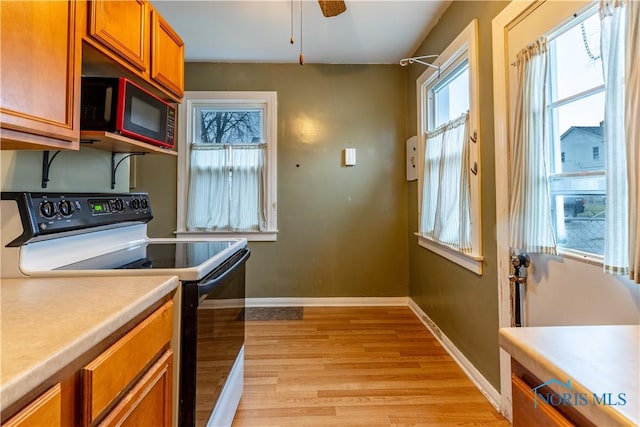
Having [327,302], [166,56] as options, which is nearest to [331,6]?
[166,56]

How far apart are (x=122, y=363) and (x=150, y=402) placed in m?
0.22

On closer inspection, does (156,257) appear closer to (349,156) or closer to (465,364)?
(465,364)

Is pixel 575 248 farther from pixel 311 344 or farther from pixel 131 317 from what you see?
pixel 311 344

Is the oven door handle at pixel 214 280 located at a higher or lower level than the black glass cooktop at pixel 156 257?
lower

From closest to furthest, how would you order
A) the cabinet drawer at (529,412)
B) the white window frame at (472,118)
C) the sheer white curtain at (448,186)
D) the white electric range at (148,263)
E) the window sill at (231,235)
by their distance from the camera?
the cabinet drawer at (529,412) < the white electric range at (148,263) < the white window frame at (472,118) < the sheer white curtain at (448,186) < the window sill at (231,235)

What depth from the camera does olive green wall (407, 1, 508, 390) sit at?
5.48ft

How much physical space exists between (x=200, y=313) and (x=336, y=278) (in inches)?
88.7

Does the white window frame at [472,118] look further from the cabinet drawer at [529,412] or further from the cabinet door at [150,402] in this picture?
the cabinet door at [150,402]

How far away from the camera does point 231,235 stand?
312 cm

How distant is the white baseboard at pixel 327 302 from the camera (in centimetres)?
315

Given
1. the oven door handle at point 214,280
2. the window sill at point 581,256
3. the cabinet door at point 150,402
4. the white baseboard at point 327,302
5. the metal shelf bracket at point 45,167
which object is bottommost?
the white baseboard at point 327,302

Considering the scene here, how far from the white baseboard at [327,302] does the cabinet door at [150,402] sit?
220 centimetres

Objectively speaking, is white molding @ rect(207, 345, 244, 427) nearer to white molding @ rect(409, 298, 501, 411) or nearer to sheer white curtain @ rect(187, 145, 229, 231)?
white molding @ rect(409, 298, 501, 411)

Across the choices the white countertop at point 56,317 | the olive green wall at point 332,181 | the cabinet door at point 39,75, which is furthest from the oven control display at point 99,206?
the olive green wall at point 332,181
